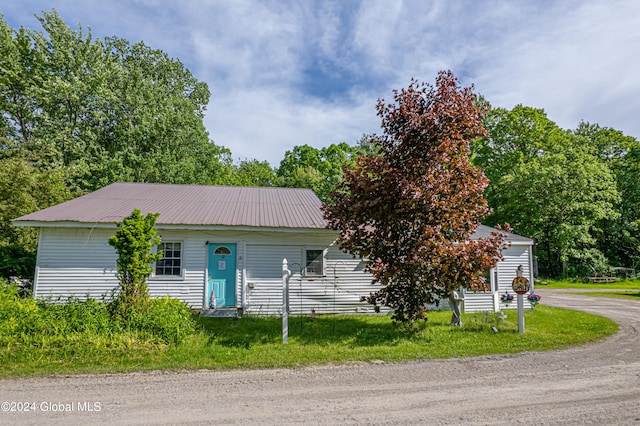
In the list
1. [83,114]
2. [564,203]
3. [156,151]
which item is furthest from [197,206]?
[564,203]

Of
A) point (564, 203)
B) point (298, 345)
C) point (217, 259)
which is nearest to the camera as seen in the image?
point (298, 345)

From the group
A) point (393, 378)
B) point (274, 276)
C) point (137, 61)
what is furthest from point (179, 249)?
point (137, 61)

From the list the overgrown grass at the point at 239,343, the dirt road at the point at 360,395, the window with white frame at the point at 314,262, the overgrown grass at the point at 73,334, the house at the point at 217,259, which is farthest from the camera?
the window with white frame at the point at 314,262

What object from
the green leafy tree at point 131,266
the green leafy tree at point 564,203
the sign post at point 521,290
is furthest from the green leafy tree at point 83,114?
the green leafy tree at point 564,203

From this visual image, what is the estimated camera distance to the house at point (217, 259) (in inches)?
440

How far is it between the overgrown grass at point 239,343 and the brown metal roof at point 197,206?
3.36 meters

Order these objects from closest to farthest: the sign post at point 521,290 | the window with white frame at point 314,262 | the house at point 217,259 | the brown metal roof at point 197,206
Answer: the sign post at point 521,290
the house at point 217,259
the brown metal roof at point 197,206
the window with white frame at point 314,262

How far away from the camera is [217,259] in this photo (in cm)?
1189

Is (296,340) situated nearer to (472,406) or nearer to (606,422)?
(472,406)

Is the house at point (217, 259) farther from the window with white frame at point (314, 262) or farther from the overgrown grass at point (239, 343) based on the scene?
the overgrown grass at point (239, 343)

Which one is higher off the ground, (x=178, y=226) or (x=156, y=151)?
(x=156, y=151)

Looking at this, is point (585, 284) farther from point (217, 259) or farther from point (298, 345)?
point (217, 259)

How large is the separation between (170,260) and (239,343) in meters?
4.94

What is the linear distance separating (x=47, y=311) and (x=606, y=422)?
9812 millimetres
